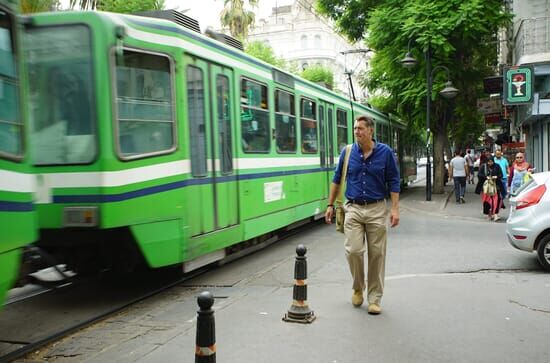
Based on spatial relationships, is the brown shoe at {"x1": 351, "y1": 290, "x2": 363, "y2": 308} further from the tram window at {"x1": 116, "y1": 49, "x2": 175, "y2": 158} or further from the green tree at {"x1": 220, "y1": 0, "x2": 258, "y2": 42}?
the green tree at {"x1": 220, "y1": 0, "x2": 258, "y2": 42}

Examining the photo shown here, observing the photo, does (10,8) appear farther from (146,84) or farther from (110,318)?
(110,318)

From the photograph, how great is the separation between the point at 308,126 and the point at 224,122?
4114 mm

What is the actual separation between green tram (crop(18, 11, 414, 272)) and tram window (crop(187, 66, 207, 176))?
14 mm

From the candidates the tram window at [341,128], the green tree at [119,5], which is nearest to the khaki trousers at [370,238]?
the tram window at [341,128]

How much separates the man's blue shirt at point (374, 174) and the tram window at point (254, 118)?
310 centimetres

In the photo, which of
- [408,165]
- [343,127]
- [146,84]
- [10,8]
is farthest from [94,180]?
[408,165]

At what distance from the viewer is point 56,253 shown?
22.2 ft

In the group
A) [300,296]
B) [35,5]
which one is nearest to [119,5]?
[35,5]

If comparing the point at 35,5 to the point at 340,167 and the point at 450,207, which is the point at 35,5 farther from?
the point at 450,207

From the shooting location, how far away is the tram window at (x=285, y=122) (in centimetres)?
1016

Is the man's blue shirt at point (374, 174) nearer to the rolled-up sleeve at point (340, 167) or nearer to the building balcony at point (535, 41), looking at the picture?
the rolled-up sleeve at point (340, 167)

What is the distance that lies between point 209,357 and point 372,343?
6.79ft

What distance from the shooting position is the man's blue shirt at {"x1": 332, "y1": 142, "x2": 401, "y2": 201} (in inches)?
227

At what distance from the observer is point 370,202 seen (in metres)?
5.78
